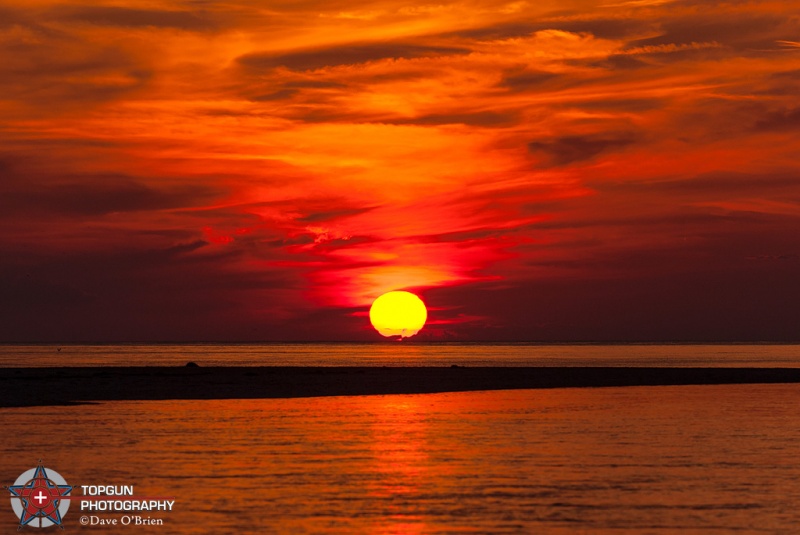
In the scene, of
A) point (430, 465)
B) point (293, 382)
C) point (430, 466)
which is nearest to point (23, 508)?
point (430, 466)

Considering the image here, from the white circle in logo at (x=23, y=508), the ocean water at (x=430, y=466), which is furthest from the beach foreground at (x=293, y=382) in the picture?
the white circle in logo at (x=23, y=508)

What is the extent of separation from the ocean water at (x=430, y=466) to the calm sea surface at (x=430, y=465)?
0.07 metres

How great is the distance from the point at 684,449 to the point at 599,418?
1366cm

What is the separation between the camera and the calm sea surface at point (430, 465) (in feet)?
77.7

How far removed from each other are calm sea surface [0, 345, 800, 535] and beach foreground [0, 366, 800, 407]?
45.3ft

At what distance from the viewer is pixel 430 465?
3294cm

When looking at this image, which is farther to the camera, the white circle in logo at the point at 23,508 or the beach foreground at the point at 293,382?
the beach foreground at the point at 293,382

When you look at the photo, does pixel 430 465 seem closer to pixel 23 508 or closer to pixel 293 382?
pixel 23 508

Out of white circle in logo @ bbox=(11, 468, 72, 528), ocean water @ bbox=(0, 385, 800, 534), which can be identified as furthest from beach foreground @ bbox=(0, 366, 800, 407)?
white circle in logo @ bbox=(11, 468, 72, 528)

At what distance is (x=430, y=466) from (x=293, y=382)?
56311 millimetres

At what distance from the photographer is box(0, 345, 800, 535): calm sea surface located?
23.7 m

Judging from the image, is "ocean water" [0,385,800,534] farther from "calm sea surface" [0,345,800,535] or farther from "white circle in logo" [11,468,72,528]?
"white circle in logo" [11,468,72,528]

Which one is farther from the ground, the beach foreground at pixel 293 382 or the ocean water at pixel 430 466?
the beach foreground at pixel 293 382

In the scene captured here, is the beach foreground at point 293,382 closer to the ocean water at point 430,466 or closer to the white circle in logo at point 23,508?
the ocean water at point 430,466
